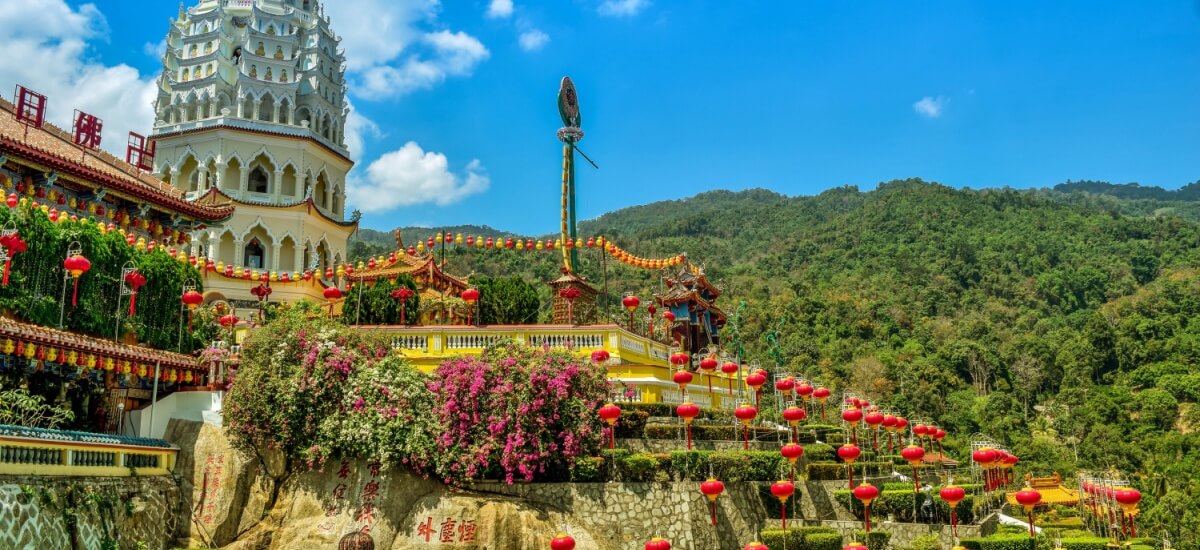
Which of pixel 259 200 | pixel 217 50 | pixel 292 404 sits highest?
pixel 217 50

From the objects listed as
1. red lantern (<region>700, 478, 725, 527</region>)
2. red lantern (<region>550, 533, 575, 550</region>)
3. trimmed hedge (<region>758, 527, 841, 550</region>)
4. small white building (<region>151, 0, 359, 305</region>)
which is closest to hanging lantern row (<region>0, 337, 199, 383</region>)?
red lantern (<region>550, 533, 575, 550</region>)

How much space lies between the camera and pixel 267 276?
36938 millimetres

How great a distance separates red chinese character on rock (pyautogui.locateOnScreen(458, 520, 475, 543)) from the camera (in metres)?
21.3

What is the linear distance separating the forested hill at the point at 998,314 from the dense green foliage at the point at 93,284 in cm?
3573

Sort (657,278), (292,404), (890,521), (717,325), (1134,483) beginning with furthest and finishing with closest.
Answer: (657,278)
(1134,483)
(717,325)
(890,521)
(292,404)

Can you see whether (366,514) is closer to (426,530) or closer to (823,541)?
(426,530)

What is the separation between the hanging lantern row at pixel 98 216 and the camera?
25908 mm

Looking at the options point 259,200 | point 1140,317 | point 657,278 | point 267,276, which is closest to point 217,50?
point 259,200

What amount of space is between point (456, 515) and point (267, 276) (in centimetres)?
1834

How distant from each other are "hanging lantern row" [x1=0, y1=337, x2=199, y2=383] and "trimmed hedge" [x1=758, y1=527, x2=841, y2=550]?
14847mm

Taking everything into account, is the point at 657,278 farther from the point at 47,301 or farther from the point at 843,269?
the point at 47,301

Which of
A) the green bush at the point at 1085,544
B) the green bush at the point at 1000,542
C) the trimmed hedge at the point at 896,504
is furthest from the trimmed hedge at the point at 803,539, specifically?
the green bush at the point at 1085,544

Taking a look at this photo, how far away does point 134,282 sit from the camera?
84.8 feet

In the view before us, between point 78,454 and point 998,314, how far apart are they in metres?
77.9
